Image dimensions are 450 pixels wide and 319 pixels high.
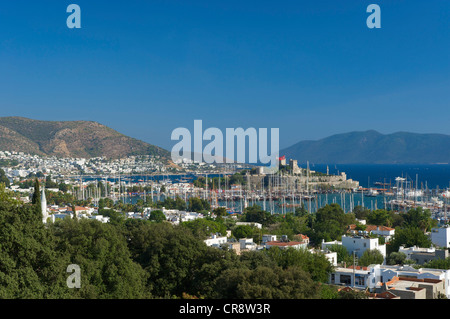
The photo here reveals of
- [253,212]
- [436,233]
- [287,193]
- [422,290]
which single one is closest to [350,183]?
[287,193]

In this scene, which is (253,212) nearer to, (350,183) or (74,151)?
(350,183)

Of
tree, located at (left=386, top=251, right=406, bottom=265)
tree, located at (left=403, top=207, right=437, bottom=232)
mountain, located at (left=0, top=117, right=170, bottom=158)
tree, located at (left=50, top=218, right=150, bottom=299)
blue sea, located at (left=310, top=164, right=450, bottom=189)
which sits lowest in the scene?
tree, located at (left=386, top=251, right=406, bottom=265)

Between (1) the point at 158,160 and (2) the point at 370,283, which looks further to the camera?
(1) the point at 158,160

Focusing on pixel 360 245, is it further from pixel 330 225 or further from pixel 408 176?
pixel 408 176

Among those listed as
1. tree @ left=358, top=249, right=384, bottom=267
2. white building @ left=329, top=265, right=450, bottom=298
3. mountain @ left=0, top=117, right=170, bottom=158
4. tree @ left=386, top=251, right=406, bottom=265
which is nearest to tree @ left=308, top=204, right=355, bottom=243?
tree @ left=358, top=249, right=384, bottom=267

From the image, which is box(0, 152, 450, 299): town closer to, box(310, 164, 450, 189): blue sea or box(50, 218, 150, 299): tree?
box(50, 218, 150, 299): tree

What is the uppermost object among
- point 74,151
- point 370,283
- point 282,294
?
point 74,151

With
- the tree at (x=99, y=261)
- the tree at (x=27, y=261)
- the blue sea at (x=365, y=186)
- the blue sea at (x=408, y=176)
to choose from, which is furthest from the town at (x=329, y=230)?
the blue sea at (x=408, y=176)
